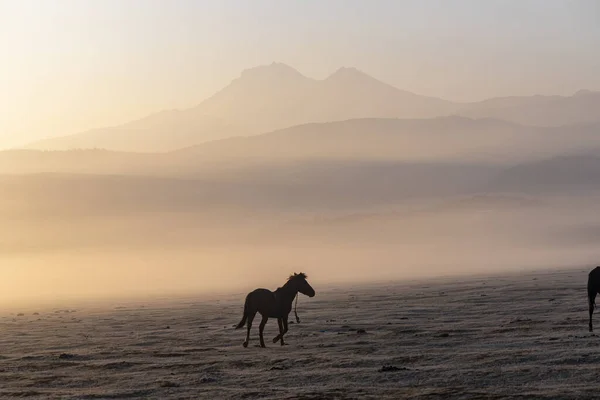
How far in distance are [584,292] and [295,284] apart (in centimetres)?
2500

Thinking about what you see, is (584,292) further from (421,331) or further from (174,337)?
(174,337)

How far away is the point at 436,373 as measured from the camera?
82.9ft

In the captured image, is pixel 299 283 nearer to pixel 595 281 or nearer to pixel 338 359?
pixel 338 359

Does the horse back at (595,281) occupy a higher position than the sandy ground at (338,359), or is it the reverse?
the horse back at (595,281)

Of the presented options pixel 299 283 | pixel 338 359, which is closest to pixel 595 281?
pixel 338 359

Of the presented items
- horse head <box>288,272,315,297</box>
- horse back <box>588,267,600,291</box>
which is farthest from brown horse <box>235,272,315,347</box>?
horse back <box>588,267,600,291</box>

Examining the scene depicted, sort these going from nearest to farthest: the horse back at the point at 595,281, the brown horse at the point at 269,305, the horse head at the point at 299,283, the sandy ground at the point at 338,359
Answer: the sandy ground at the point at 338,359 → the horse back at the point at 595,281 → the brown horse at the point at 269,305 → the horse head at the point at 299,283

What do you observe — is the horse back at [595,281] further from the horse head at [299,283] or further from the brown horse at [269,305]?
the brown horse at [269,305]

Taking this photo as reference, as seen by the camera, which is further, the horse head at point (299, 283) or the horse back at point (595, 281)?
the horse head at point (299, 283)

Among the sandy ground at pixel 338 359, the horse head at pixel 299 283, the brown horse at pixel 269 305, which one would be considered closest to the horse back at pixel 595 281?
the sandy ground at pixel 338 359

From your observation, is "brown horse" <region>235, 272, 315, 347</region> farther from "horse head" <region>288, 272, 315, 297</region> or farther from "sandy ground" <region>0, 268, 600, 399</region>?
"sandy ground" <region>0, 268, 600, 399</region>

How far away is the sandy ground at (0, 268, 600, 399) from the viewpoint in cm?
2375

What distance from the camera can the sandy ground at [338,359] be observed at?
A: 23750mm

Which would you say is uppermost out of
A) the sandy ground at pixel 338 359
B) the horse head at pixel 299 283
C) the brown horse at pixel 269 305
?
the horse head at pixel 299 283
